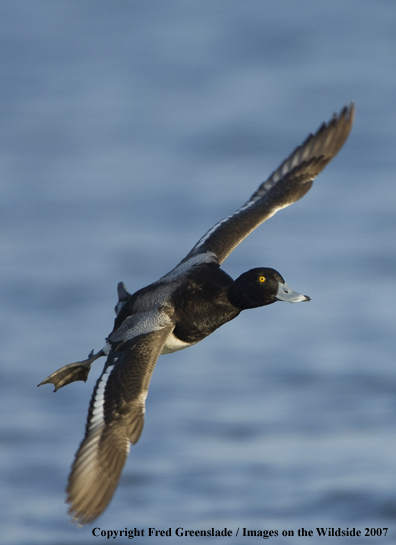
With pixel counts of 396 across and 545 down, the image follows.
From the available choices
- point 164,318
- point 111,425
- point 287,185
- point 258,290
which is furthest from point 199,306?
point 287,185

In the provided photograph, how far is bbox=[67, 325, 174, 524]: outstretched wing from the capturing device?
679cm

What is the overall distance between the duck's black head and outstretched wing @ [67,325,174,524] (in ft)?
2.52

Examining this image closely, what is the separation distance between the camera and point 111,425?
282 inches

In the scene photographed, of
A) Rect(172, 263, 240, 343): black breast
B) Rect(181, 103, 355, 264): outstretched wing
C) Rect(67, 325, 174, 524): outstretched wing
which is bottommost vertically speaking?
Rect(67, 325, 174, 524): outstretched wing

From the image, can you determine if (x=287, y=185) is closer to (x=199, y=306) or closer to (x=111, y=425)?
(x=199, y=306)

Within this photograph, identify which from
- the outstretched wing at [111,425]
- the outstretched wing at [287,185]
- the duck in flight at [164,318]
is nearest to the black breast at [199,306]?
the duck in flight at [164,318]

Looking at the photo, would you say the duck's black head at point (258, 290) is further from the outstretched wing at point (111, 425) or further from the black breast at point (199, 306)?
the outstretched wing at point (111, 425)

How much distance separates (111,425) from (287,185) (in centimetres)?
347

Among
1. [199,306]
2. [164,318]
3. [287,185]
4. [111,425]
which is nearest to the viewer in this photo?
[111,425]

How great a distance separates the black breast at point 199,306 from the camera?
8.06 meters

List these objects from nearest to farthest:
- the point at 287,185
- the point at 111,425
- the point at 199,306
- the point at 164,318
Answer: the point at 111,425
the point at 164,318
the point at 199,306
the point at 287,185

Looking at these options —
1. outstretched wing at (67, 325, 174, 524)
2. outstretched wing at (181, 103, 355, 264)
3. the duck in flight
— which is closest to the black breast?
the duck in flight

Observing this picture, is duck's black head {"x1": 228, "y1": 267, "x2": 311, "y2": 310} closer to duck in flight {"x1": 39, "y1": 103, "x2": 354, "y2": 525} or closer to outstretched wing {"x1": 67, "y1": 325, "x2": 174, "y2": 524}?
duck in flight {"x1": 39, "y1": 103, "x2": 354, "y2": 525}

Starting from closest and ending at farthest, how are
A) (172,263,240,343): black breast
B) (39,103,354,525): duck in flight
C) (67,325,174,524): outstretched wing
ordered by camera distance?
(67,325,174,524): outstretched wing < (39,103,354,525): duck in flight < (172,263,240,343): black breast
